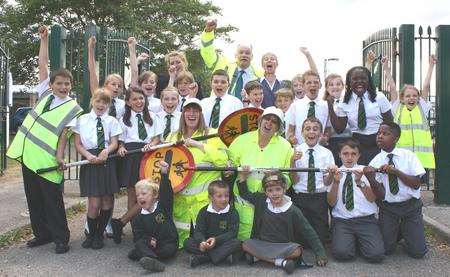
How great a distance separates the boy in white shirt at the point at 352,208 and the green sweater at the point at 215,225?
1077 millimetres

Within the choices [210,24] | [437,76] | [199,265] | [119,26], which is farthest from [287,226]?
[119,26]

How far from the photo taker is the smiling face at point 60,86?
6.16 metres

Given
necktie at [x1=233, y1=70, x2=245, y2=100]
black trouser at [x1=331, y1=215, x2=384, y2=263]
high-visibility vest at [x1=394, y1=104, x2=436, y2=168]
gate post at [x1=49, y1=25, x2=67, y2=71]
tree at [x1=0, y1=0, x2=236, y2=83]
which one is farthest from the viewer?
tree at [x1=0, y1=0, x2=236, y2=83]

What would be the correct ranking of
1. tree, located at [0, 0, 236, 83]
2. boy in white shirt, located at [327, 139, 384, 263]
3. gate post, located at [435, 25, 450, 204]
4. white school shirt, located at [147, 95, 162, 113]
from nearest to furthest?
boy in white shirt, located at [327, 139, 384, 263] < white school shirt, located at [147, 95, 162, 113] < gate post, located at [435, 25, 450, 204] < tree, located at [0, 0, 236, 83]

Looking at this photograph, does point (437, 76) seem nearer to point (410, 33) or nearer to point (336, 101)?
point (410, 33)

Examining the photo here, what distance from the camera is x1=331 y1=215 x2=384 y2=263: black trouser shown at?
225 inches

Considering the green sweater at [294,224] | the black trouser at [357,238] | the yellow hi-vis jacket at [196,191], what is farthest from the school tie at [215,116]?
the black trouser at [357,238]

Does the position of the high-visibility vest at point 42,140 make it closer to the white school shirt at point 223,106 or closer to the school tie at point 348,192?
the white school shirt at point 223,106

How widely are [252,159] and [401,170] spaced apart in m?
1.55

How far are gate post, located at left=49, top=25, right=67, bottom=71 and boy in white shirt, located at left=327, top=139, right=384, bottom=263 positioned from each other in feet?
17.1

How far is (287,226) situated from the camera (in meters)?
5.66

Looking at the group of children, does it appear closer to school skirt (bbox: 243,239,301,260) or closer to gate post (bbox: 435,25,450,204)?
school skirt (bbox: 243,239,301,260)

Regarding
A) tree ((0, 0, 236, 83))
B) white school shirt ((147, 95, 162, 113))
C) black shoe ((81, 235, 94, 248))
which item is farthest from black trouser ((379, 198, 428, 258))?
tree ((0, 0, 236, 83))

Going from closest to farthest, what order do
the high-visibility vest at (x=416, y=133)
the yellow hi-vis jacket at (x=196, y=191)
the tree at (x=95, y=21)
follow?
the yellow hi-vis jacket at (x=196, y=191), the high-visibility vest at (x=416, y=133), the tree at (x=95, y=21)
